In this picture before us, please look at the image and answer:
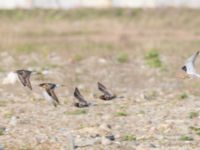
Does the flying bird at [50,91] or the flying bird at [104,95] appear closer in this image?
the flying bird at [50,91]

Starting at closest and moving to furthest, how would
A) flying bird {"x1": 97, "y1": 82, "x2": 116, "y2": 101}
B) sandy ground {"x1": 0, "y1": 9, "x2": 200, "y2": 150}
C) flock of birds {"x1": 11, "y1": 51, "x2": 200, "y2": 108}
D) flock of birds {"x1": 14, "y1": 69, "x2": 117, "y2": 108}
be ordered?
sandy ground {"x1": 0, "y1": 9, "x2": 200, "y2": 150}, flock of birds {"x1": 11, "y1": 51, "x2": 200, "y2": 108}, flock of birds {"x1": 14, "y1": 69, "x2": 117, "y2": 108}, flying bird {"x1": 97, "y1": 82, "x2": 116, "y2": 101}

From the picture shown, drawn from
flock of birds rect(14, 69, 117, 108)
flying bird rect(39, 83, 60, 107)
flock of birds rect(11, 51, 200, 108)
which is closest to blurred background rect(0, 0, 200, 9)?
flock of birds rect(14, 69, 117, 108)

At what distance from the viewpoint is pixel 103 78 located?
18703 mm

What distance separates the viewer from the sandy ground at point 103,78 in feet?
38.2

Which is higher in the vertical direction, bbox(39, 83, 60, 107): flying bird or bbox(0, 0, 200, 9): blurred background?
bbox(0, 0, 200, 9): blurred background

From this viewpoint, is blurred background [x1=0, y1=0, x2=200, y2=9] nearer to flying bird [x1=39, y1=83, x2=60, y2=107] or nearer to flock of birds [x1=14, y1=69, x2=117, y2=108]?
flock of birds [x1=14, y1=69, x2=117, y2=108]

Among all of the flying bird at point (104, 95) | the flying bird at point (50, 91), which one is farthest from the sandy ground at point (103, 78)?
the flying bird at point (50, 91)

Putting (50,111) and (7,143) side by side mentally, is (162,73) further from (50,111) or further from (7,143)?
(7,143)

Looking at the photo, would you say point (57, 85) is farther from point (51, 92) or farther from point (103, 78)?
point (103, 78)

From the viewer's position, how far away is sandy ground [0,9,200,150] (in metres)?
11.6

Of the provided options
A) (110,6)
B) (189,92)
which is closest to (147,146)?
(189,92)

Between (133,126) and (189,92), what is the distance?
3.50 m

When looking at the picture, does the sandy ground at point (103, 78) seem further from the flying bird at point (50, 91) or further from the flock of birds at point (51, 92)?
the flying bird at point (50, 91)

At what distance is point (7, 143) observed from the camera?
36.5 feet
